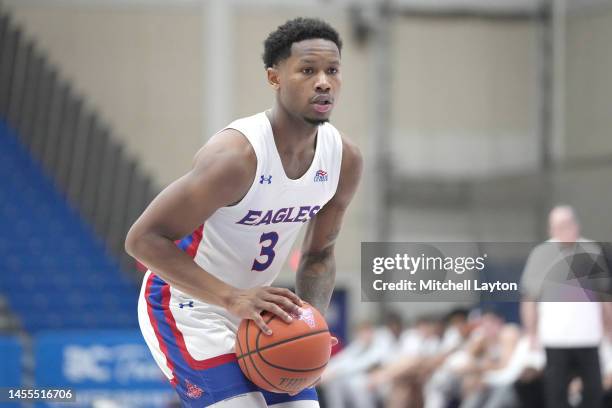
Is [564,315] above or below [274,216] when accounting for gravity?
below

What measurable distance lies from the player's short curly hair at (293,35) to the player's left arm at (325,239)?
0.45 metres

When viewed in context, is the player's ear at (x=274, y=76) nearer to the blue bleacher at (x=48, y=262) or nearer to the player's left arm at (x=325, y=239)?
the player's left arm at (x=325, y=239)

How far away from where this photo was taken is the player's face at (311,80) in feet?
11.6

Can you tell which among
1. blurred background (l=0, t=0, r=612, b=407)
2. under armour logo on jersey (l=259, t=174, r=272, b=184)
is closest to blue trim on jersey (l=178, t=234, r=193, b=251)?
under armour logo on jersey (l=259, t=174, r=272, b=184)

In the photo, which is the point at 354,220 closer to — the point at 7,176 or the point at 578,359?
the point at 7,176

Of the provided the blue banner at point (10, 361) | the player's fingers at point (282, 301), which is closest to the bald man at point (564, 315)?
the player's fingers at point (282, 301)

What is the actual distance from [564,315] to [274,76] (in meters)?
4.42

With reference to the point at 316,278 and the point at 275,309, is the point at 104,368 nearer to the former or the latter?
the point at 316,278

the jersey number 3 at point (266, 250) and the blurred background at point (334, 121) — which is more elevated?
the blurred background at point (334, 121)

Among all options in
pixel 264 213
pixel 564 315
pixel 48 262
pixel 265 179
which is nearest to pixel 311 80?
pixel 265 179

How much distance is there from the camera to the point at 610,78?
15.1 m

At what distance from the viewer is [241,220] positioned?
12.0 ft

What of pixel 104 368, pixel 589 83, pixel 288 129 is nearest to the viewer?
pixel 288 129

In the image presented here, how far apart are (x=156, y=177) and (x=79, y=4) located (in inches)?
114
